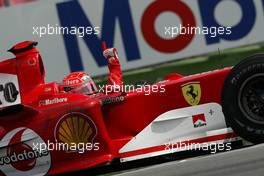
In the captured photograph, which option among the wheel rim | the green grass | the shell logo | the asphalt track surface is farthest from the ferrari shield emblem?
the green grass

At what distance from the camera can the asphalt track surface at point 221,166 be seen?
16.9 feet

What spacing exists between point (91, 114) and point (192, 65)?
4.82 metres

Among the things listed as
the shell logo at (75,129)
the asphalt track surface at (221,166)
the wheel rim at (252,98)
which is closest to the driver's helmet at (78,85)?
the shell logo at (75,129)

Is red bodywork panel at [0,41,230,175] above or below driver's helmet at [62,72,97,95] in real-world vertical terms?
below

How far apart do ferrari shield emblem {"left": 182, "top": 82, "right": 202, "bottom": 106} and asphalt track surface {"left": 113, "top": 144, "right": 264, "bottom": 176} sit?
60 cm

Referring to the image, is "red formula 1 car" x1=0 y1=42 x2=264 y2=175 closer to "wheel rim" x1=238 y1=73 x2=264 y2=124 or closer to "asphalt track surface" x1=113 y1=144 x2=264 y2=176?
"wheel rim" x1=238 y1=73 x2=264 y2=124

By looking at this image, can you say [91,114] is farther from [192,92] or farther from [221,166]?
[221,166]

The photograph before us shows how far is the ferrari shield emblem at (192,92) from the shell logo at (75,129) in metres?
0.90

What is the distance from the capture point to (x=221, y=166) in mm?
5445

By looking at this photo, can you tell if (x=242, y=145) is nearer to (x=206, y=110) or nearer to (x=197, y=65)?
(x=206, y=110)

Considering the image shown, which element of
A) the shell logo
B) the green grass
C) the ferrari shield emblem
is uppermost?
the green grass

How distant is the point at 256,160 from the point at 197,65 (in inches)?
229

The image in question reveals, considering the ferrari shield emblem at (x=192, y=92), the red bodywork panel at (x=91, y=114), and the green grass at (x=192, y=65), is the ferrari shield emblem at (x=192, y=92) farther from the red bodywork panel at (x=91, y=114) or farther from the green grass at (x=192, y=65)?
the green grass at (x=192, y=65)

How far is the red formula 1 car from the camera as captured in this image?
6.41m
